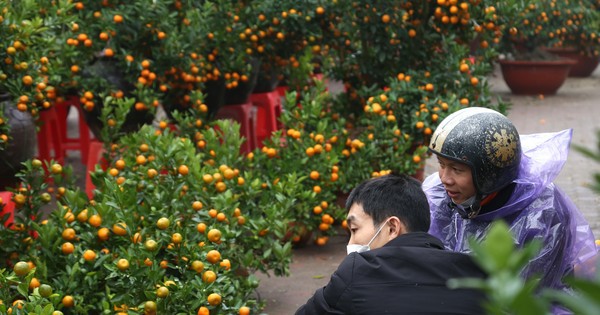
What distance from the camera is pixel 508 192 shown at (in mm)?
3047

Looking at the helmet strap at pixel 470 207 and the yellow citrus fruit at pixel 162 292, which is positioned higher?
the helmet strap at pixel 470 207

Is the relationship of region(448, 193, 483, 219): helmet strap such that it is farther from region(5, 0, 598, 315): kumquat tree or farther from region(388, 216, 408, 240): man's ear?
region(5, 0, 598, 315): kumquat tree

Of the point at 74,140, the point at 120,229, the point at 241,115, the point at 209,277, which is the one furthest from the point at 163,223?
the point at 74,140

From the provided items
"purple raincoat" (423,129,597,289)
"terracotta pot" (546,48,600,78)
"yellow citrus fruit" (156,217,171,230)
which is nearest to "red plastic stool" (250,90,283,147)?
"yellow citrus fruit" (156,217,171,230)

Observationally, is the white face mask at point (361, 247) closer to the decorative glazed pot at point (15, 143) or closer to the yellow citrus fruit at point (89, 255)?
the yellow citrus fruit at point (89, 255)

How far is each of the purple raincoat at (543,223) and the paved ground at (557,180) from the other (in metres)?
0.63

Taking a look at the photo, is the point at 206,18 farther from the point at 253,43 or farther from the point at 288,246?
the point at 288,246

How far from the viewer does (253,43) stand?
6875 mm

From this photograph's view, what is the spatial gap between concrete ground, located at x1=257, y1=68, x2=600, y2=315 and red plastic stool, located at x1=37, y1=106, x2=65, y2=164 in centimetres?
236

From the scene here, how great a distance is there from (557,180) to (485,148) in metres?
5.41

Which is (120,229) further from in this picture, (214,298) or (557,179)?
(557,179)

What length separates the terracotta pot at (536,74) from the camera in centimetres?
1373

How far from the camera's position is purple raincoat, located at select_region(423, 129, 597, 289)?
2910mm

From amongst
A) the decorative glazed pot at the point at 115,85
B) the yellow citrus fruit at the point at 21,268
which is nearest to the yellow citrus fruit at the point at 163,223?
the yellow citrus fruit at the point at 21,268
